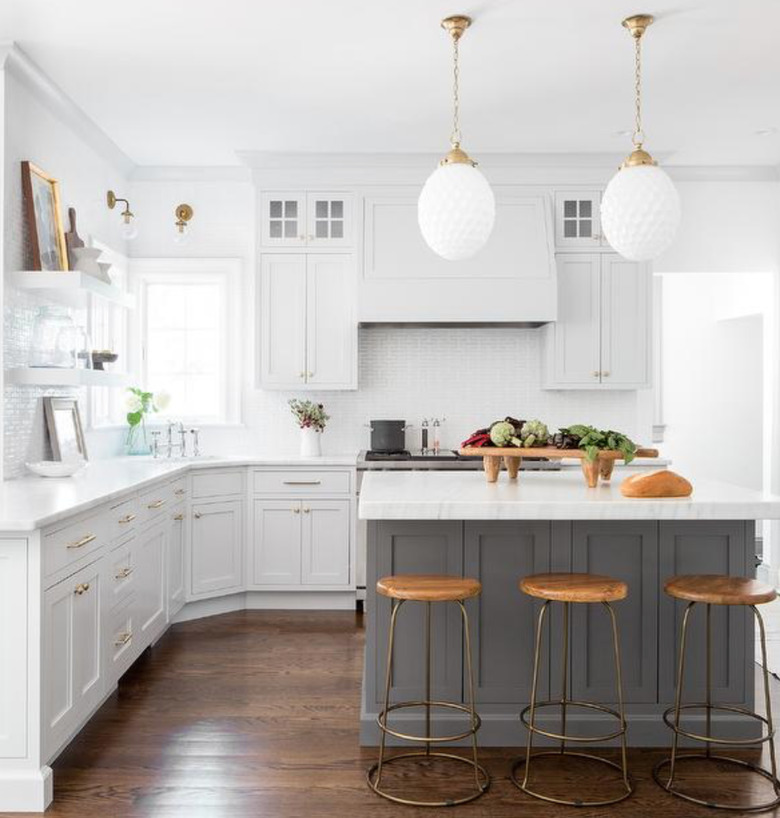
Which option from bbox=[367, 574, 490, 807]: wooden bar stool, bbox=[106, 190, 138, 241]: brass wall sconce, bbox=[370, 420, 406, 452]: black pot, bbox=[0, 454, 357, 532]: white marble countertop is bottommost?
bbox=[367, 574, 490, 807]: wooden bar stool

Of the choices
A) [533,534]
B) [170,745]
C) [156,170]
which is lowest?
[170,745]

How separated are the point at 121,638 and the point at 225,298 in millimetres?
2891

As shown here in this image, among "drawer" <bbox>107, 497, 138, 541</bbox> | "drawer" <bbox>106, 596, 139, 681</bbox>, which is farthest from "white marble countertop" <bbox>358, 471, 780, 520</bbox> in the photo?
"drawer" <bbox>106, 596, 139, 681</bbox>

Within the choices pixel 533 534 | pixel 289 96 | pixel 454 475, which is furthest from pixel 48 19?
pixel 533 534

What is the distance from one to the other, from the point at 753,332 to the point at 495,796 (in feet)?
18.8

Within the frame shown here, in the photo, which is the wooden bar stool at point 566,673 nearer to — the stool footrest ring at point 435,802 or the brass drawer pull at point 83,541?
the stool footrest ring at point 435,802

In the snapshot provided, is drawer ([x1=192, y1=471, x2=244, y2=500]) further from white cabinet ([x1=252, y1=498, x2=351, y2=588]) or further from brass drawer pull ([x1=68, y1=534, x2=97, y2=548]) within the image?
brass drawer pull ([x1=68, y1=534, x2=97, y2=548])

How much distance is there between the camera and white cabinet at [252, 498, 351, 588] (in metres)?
5.53

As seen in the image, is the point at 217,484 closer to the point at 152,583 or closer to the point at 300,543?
the point at 300,543

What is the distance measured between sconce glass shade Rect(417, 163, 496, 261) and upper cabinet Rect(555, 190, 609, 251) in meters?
2.43

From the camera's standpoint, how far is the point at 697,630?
11.2 ft

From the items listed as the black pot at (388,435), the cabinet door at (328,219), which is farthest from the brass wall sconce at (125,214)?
the black pot at (388,435)

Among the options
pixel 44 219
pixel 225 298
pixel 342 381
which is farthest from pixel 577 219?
pixel 44 219

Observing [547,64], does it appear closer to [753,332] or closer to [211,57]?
[211,57]
